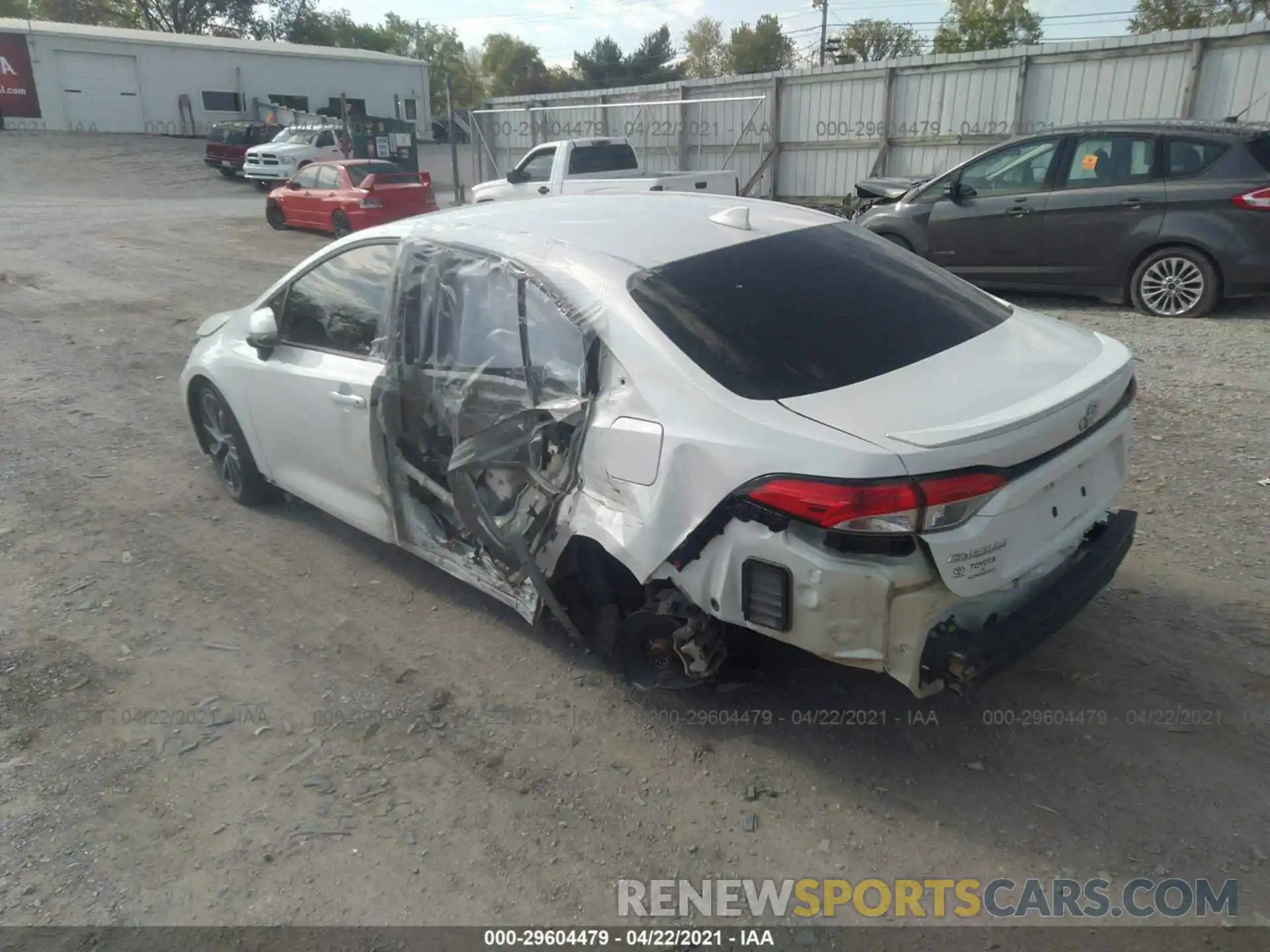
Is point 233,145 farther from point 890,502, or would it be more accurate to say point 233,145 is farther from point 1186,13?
point 1186,13

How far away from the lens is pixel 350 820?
9.53ft

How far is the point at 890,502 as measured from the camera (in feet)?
8.19

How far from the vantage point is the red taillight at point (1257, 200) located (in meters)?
7.80

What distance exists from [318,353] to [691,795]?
263 centimetres

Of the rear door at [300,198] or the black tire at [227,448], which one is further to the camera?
the rear door at [300,198]

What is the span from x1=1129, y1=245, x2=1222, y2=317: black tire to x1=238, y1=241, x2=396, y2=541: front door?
7.43 metres

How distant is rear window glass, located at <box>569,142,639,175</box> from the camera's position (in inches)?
578

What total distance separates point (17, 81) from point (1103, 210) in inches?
1544

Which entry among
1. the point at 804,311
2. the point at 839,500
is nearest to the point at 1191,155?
the point at 804,311

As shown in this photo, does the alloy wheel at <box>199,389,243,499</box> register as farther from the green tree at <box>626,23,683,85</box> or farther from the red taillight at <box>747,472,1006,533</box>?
the green tree at <box>626,23,683,85</box>

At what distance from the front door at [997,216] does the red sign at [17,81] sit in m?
37.3

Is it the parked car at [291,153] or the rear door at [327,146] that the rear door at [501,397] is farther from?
the rear door at [327,146]

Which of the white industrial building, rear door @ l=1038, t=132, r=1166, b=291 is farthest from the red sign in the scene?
rear door @ l=1038, t=132, r=1166, b=291

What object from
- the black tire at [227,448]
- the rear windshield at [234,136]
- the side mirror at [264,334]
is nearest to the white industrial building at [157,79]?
the rear windshield at [234,136]
